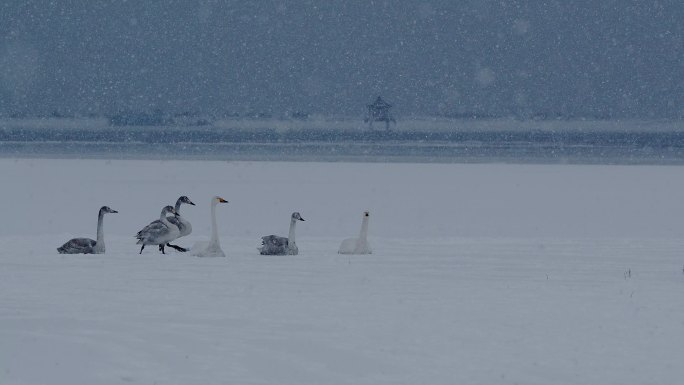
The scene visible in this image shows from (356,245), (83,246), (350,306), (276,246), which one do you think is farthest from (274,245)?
(350,306)

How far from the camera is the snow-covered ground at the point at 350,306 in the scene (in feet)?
24.5

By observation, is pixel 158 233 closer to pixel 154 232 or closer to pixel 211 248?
pixel 154 232

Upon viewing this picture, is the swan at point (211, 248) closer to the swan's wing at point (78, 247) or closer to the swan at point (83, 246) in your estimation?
the swan at point (83, 246)

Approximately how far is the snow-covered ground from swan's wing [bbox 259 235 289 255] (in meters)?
0.26

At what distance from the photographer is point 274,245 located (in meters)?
13.8

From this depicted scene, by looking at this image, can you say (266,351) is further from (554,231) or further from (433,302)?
(554,231)

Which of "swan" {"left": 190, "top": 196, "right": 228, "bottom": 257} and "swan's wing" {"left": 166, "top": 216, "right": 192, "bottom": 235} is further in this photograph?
"swan's wing" {"left": 166, "top": 216, "right": 192, "bottom": 235}

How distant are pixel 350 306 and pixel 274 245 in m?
4.13

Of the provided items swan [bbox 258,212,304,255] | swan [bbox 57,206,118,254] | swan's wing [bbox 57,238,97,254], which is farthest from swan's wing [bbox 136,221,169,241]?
swan [bbox 258,212,304,255]

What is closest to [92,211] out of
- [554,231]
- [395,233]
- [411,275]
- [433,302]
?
[395,233]

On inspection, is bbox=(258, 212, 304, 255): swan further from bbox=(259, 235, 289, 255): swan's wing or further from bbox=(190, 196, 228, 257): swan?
bbox=(190, 196, 228, 257): swan

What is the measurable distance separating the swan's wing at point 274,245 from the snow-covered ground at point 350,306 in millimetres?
261

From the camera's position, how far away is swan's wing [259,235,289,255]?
45.3 feet

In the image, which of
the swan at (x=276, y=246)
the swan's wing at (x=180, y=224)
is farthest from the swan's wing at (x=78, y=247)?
the swan at (x=276, y=246)
